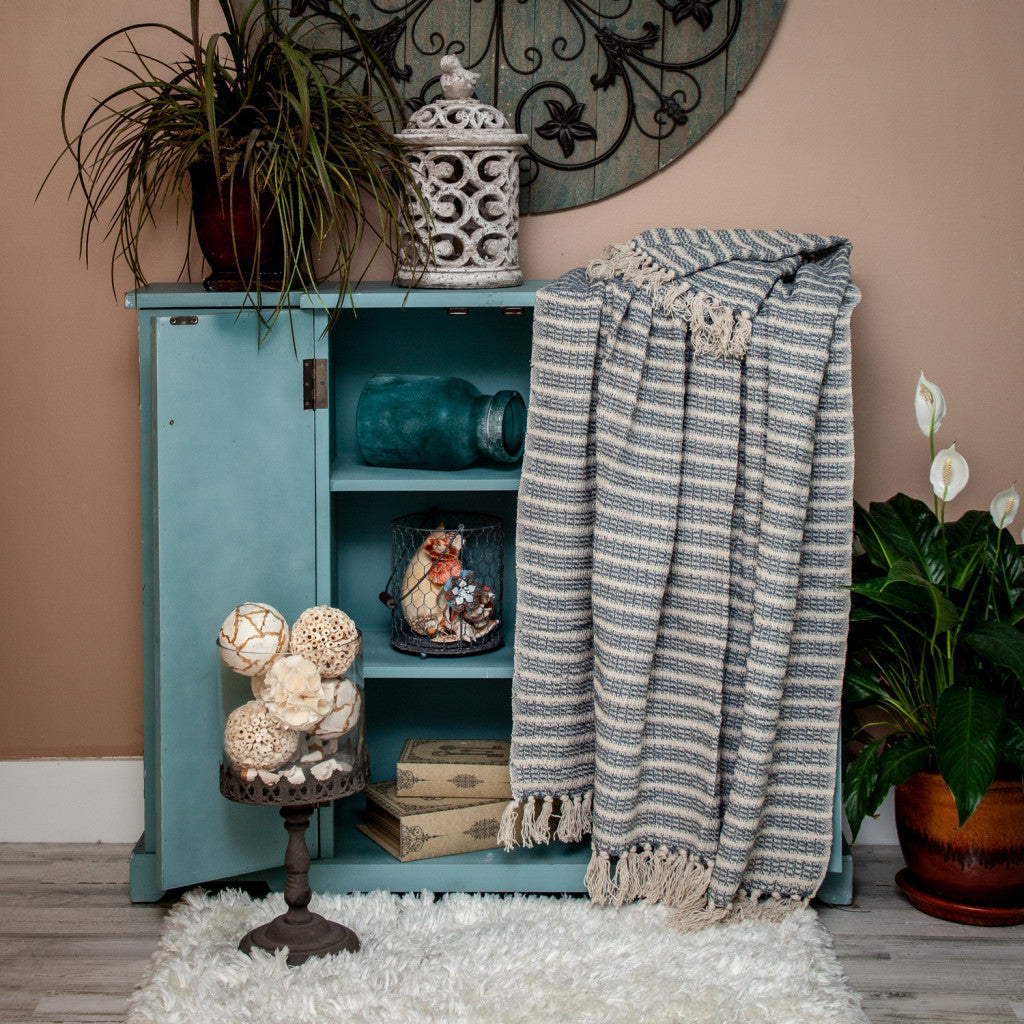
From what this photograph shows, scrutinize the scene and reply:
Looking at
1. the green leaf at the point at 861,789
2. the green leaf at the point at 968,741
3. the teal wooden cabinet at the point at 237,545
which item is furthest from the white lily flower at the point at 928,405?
the teal wooden cabinet at the point at 237,545

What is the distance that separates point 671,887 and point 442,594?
62cm

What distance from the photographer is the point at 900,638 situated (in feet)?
6.35

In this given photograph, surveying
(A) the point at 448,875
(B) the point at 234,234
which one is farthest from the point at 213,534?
(A) the point at 448,875

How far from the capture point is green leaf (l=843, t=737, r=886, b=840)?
70.3 inches

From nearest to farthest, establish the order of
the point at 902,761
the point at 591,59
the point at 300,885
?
the point at 300,885
the point at 902,761
the point at 591,59

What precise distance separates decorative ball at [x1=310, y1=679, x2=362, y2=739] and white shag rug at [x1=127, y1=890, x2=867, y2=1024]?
13.3 inches

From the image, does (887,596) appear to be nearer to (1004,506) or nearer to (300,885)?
(1004,506)

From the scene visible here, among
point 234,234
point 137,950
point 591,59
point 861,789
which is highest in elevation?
point 591,59

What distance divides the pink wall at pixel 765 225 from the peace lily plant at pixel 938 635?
0.87ft

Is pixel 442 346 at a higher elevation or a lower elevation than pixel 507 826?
higher

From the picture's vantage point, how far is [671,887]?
1846 millimetres

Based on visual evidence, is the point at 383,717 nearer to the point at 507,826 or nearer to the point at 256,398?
the point at 507,826

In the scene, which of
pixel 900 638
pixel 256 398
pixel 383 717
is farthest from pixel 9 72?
pixel 900 638

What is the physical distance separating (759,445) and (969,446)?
630 mm
